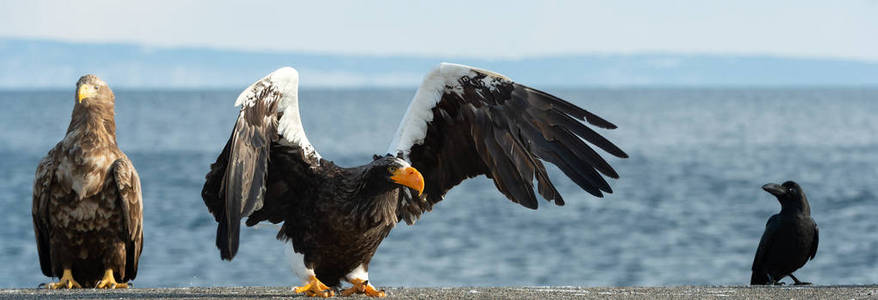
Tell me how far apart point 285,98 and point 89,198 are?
1822 millimetres

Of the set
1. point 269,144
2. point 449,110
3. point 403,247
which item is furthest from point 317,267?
point 403,247

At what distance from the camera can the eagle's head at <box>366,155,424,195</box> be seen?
7109 millimetres

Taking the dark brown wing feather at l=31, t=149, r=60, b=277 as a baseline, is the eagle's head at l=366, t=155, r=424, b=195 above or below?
above

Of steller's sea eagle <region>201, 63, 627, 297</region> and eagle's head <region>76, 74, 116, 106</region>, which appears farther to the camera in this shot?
eagle's head <region>76, 74, 116, 106</region>

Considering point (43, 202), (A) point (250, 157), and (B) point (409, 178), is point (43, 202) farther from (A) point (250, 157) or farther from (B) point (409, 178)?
(B) point (409, 178)

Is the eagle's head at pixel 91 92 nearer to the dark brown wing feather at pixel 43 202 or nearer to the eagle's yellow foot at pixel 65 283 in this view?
the dark brown wing feather at pixel 43 202

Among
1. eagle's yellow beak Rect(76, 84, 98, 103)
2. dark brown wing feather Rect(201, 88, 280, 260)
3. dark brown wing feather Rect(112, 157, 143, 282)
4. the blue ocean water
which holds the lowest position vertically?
the blue ocean water

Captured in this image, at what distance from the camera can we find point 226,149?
23.0 ft

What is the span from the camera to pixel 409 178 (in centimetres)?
711

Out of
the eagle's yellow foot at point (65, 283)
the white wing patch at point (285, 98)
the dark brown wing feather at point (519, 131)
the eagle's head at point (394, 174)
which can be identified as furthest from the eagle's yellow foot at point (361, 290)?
the eagle's yellow foot at point (65, 283)

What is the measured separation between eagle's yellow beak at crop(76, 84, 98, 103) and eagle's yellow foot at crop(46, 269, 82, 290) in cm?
134

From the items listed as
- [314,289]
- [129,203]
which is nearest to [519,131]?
[314,289]

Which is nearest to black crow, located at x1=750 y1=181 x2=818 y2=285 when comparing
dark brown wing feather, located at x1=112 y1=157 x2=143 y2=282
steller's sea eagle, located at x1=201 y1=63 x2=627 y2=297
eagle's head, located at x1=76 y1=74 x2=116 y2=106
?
steller's sea eagle, located at x1=201 y1=63 x2=627 y2=297

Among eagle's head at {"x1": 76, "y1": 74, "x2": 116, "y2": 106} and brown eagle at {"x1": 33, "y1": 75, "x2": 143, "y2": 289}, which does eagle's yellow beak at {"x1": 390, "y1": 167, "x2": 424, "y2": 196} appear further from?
eagle's head at {"x1": 76, "y1": 74, "x2": 116, "y2": 106}
